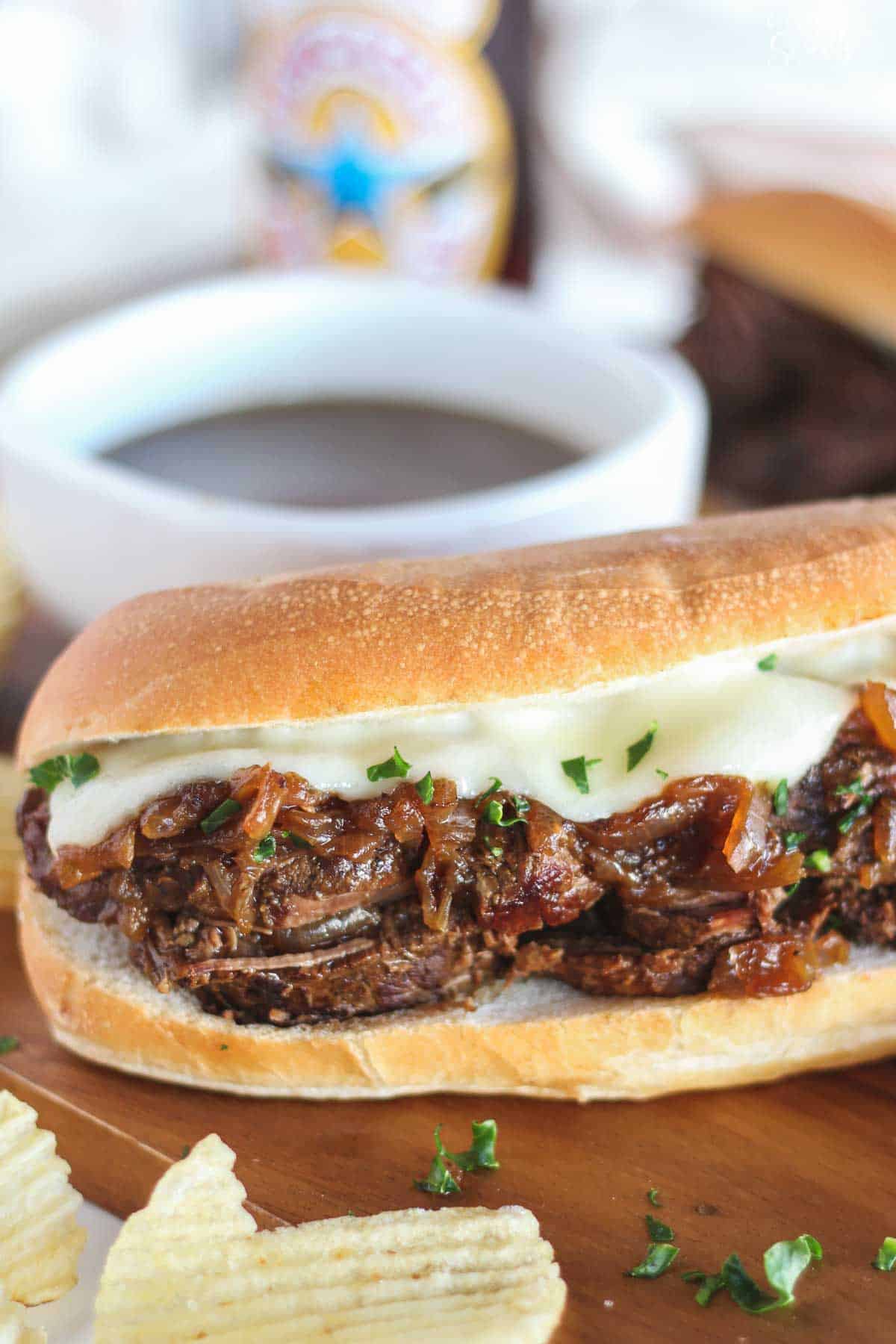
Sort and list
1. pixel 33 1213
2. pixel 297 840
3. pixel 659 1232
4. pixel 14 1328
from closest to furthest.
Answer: pixel 14 1328 < pixel 33 1213 < pixel 659 1232 < pixel 297 840

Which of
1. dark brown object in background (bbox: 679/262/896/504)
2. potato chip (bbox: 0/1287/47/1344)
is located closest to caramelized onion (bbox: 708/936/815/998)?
potato chip (bbox: 0/1287/47/1344)

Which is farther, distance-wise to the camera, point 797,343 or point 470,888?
point 797,343

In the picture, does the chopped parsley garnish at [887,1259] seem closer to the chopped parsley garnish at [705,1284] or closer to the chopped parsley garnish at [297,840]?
the chopped parsley garnish at [705,1284]

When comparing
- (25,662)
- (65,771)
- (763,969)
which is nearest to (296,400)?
(25,662)

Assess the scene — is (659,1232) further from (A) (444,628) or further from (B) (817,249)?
(B) (817,249)

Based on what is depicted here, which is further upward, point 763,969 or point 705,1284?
point 763,969

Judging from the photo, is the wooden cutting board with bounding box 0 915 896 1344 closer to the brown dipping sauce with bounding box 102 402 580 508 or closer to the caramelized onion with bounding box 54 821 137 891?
the caramelized onion with bounding box 54 821 137 891

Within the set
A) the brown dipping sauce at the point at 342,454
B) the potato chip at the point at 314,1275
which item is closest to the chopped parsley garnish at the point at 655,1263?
the potato chip at the point at 314,1275

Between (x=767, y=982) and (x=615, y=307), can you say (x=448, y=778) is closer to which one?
(x=767, y=982)
